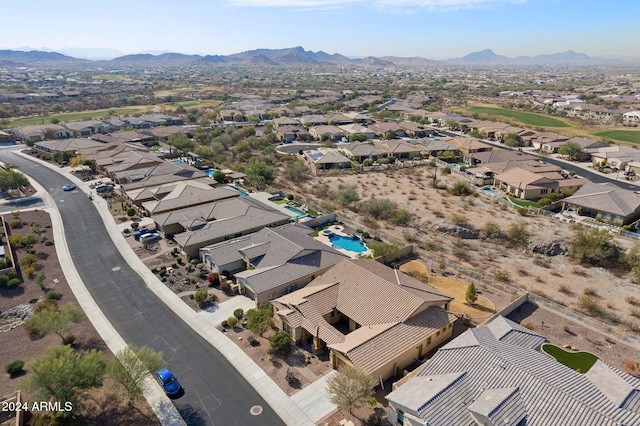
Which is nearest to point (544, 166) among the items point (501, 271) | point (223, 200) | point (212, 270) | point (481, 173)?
point (481, 173)

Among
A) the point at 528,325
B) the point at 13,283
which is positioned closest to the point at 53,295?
the point at 13,283

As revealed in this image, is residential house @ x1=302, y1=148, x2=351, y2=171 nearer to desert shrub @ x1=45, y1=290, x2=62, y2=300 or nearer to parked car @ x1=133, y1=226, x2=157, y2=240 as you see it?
parked car @ x1=133, y1=226, x2=157, y2=240

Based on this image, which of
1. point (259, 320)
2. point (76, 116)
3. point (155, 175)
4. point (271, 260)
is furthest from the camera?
point (76, 116)

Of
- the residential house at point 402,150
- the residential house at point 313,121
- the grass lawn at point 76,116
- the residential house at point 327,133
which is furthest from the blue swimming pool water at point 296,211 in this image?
the grass lawn at point 76,116

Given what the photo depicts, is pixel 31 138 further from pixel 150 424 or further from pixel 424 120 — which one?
pixel 424 120

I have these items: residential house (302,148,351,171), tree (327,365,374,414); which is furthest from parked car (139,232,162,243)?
residential house (302,148,351,171)

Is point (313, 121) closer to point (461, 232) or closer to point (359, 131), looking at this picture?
point (359, 131)

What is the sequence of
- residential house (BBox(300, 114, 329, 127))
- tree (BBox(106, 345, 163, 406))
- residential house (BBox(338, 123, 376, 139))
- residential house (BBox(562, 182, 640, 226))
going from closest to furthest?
1. tree (BBox(106, 345, 163, 406))
2. residential house (BBox(562, 182, 640, 226))
3. residential house (BBox(338, 123, 376, 139))
4. residential house (BBox(300, 114, 329, 127))
